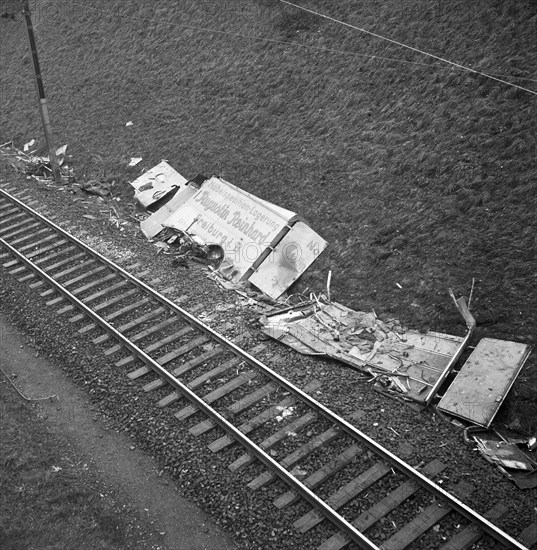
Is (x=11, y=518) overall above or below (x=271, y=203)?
below

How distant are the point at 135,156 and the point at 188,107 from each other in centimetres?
220

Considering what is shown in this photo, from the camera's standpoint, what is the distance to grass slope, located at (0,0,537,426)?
11.8 meters

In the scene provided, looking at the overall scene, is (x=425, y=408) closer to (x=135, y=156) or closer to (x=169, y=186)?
(x=169, y=186)

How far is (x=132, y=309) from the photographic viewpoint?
12.2 m

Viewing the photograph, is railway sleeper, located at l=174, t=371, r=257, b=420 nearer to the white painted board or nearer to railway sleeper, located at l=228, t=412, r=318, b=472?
railway sleeper, located at l=228, t=412, r=318, b=472

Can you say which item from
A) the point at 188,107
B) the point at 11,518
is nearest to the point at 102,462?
the point at 11,518

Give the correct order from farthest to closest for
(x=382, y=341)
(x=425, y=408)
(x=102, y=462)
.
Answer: (x=382, y=341), (x=425, y=408), (x=102, y=462)

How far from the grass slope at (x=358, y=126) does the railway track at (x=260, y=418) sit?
2.62 m

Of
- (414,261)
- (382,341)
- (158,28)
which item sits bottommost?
(382,341)

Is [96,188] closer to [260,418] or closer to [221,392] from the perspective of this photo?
[221,392]

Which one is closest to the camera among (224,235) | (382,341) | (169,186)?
(382,341)

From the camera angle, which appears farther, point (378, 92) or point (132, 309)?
point (378, 92)

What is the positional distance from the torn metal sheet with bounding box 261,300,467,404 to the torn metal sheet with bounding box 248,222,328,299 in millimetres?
992

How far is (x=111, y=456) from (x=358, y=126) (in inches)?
381
